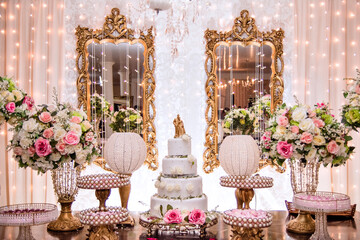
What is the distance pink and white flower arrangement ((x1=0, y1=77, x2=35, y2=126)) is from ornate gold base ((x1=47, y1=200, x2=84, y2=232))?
86 cm

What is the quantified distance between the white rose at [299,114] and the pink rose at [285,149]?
0.21 metres

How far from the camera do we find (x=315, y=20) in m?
5.36

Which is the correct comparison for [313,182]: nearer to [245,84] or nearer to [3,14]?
[245,84]

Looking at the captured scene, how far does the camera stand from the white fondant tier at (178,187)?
10.8 feet

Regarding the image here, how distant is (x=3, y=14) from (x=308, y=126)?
433 cm

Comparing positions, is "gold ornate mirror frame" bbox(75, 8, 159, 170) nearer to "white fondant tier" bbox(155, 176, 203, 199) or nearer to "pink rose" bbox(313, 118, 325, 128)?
"white fondant tier" bbox(155, 176, 203, 199)

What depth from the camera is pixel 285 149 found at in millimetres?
2947

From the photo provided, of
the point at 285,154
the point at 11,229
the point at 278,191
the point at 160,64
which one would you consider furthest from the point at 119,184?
the point at 278,191

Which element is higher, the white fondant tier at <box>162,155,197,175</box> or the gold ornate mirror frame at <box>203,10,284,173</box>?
Answer: the gold ornate mirror frame at <box>203,10,284,173</box>

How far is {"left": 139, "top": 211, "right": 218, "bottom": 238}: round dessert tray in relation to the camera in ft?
9.37

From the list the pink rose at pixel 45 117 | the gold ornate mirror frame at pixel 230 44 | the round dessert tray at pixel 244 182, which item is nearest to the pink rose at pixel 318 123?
the round dessert tray at pixel 244 182

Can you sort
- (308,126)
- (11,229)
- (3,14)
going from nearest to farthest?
(308,126), (11,229), (3,14)

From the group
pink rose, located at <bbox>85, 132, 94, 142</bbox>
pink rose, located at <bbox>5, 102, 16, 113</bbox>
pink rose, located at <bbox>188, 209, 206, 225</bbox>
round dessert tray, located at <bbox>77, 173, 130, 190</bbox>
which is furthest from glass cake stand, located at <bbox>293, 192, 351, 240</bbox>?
pink rose, located at <bbox>5, 102, 16, 113</bbox>

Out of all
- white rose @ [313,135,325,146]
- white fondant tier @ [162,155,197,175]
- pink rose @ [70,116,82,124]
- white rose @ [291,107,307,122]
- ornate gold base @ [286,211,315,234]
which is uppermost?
white rose @ [291,107,307,122]
